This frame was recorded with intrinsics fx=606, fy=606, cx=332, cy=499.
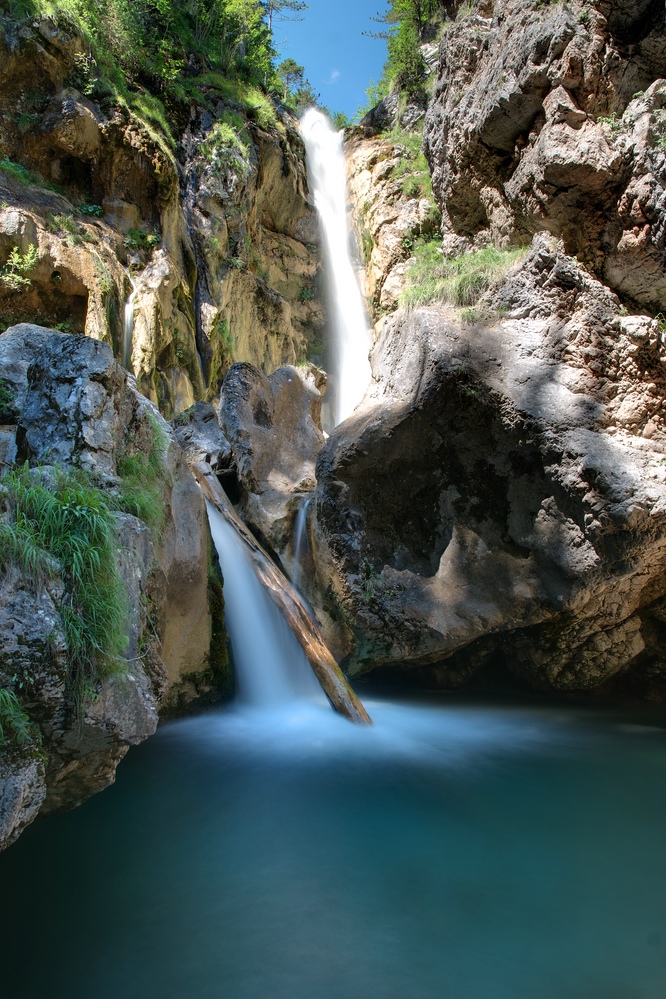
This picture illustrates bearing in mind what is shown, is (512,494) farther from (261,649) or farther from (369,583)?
(261,649)

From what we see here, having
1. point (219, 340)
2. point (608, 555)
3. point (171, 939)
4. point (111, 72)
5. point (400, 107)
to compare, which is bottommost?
point (171, 939)

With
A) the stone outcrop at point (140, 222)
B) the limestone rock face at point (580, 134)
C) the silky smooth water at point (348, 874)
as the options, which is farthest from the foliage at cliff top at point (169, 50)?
the silky smooth water at point (348, 874)

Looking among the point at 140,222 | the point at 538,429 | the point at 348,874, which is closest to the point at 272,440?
the point at 538,429

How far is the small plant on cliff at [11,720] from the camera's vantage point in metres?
2.39

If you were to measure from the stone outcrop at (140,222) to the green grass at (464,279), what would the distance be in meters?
6.08

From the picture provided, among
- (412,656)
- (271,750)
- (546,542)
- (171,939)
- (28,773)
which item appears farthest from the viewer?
(412,656)

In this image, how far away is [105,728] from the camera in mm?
2850

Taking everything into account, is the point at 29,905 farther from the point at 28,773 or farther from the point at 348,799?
the point at 348,799

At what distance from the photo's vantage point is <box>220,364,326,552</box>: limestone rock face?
774 cm

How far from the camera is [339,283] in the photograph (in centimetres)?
1819

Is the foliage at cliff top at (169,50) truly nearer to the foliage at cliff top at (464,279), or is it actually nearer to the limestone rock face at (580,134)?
the limestone rock face at (580,134)

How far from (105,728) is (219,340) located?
12812 millimetres

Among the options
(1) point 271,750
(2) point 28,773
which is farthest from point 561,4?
(2) point 28,773

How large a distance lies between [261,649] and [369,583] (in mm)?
1335
